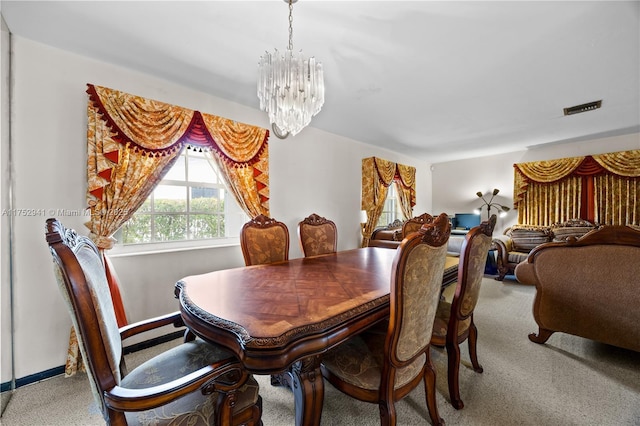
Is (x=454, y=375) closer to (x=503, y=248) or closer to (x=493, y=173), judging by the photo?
(x=503, y=248)

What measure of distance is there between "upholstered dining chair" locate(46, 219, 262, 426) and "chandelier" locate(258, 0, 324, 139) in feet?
4.23

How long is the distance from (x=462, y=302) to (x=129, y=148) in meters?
2.78

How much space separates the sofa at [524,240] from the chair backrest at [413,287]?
157 inches

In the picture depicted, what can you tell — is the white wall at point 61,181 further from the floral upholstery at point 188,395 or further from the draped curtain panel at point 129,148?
the floral upholstery at point 188,395

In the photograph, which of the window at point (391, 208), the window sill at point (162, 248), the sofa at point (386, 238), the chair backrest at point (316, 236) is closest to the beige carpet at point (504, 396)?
the window sill at point (162, 248)

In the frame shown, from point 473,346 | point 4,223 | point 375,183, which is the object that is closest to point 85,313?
point 4,223

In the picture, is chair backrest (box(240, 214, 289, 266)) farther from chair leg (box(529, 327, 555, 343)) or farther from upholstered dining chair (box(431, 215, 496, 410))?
chair leg (box(529, 327, 555, 343))

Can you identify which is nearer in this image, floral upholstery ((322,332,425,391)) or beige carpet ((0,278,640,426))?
floral upholstery ((322,332,425,391))

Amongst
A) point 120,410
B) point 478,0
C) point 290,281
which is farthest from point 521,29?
point 120,410

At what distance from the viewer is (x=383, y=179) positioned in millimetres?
4781

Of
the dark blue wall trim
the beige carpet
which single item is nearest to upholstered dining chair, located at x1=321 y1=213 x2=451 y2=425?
the beige carpet

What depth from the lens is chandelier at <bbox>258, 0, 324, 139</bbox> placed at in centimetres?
161

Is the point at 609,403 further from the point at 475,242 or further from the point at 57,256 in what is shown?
the point at 57,256

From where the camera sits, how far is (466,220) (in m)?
5.83
